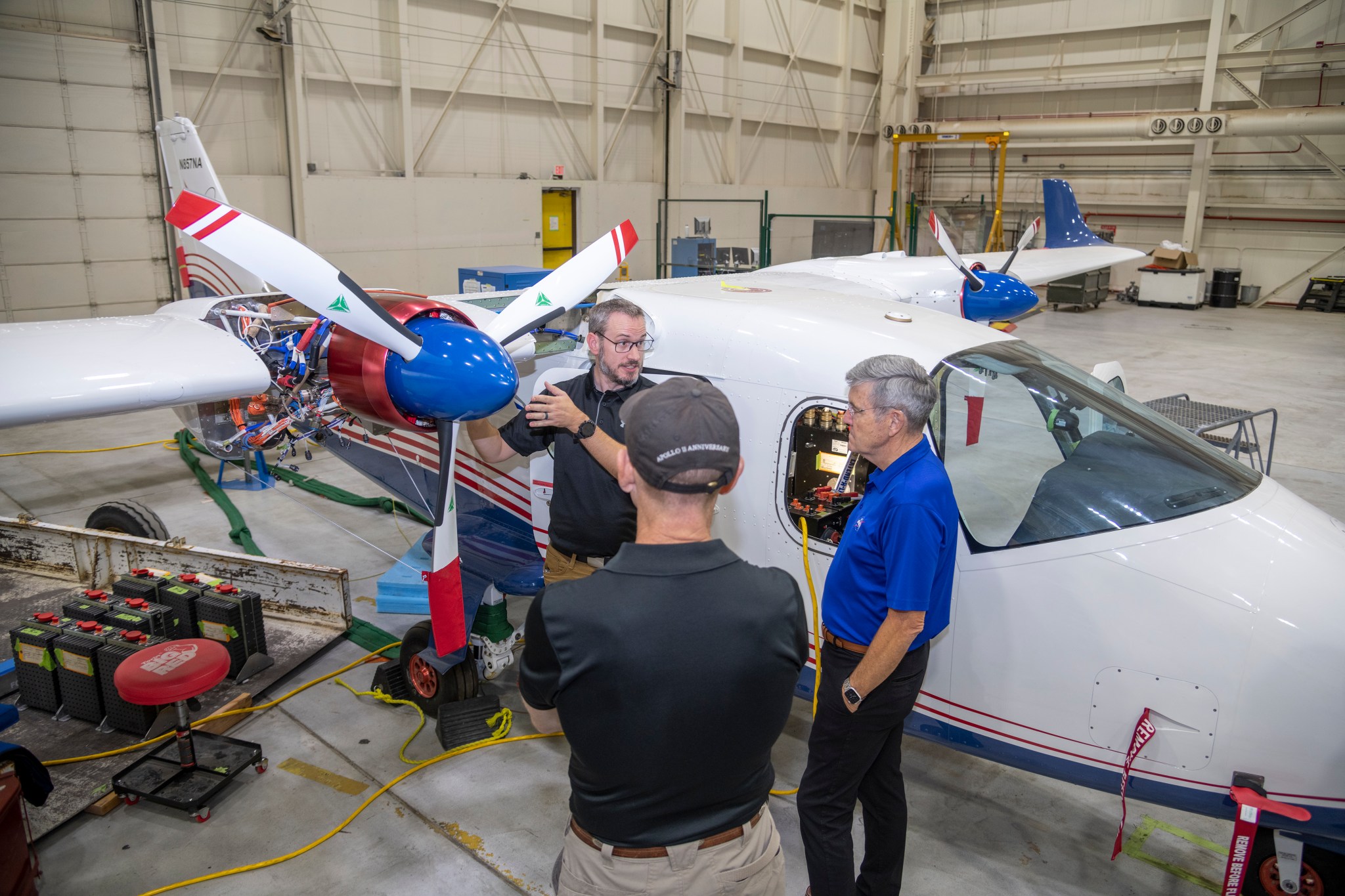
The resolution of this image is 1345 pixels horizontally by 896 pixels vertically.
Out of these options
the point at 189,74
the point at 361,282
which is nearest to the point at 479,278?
the point at 361,282

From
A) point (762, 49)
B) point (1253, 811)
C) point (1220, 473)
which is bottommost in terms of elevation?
point (1253, 811)

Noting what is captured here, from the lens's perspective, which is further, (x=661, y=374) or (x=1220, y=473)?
(x=661, y=374)

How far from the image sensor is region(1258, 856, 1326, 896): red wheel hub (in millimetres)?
3496

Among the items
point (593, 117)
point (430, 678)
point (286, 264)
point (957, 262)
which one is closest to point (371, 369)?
point (286, 264)

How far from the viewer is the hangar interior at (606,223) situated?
A: 4.32m

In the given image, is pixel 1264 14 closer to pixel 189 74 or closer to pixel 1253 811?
pixel 189 74

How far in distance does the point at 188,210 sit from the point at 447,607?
221 centimetres

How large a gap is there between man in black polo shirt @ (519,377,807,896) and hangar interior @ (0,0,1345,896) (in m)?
2.01

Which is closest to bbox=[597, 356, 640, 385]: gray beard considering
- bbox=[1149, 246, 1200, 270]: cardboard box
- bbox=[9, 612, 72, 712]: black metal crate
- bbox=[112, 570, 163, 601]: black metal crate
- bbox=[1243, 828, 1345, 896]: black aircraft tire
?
bbox=[1243, 828, 1345, 896]: black aircraft tire

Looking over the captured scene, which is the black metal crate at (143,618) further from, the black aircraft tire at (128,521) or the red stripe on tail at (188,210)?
the red stripe on tail at (188,210)

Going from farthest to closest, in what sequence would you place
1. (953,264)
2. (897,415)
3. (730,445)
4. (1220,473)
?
1. (953,264)
2. (1220,473)
3. (897,415)
4. (730,445)

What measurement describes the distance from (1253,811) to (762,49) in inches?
1004

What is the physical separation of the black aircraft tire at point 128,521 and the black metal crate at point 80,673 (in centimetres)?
217

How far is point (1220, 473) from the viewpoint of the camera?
150 inches
